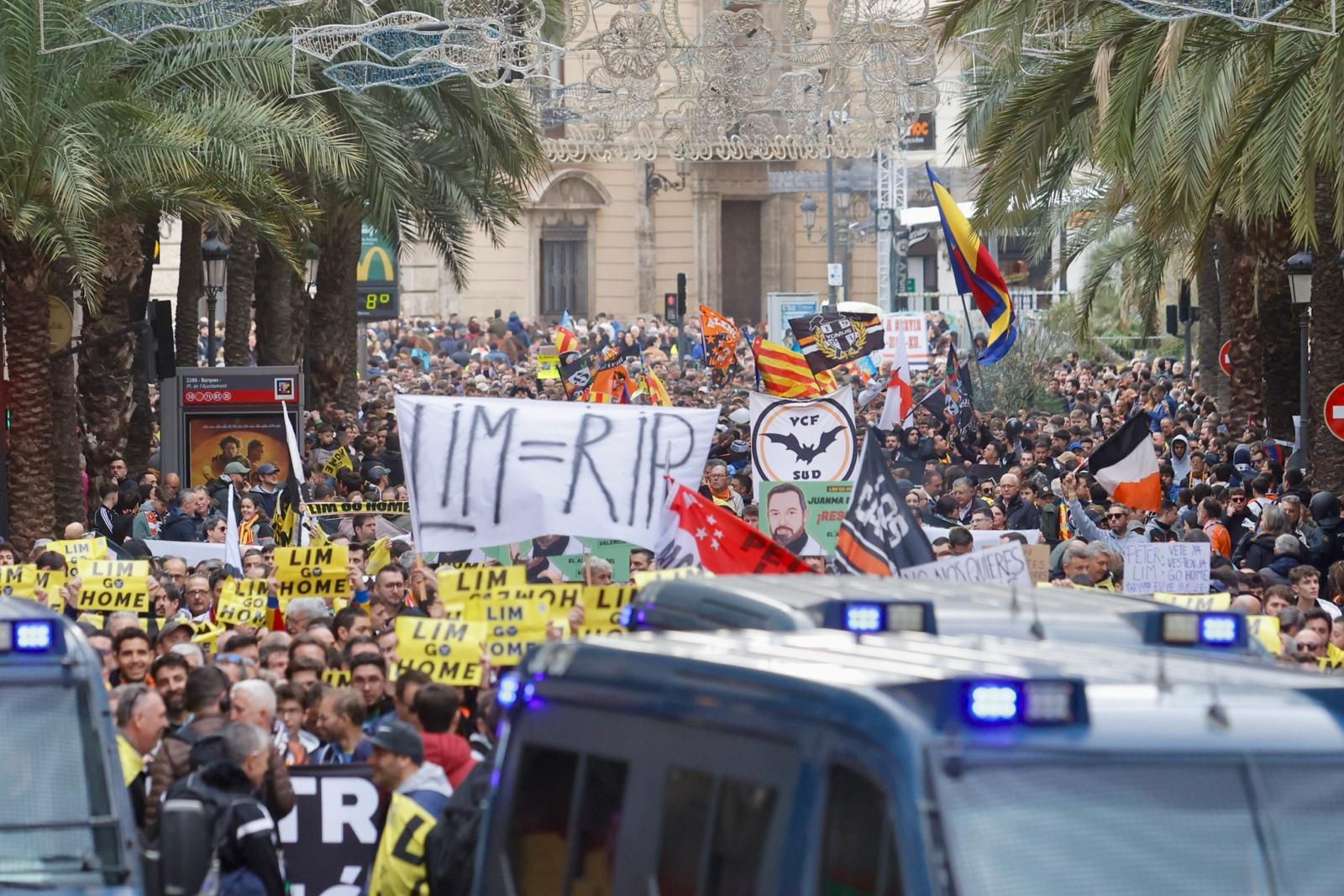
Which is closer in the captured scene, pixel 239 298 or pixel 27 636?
pixel 27 636

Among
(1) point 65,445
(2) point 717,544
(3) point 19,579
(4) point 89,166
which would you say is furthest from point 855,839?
(1) point 65,445

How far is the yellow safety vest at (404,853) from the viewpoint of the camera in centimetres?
636

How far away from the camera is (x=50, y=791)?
18.0ft

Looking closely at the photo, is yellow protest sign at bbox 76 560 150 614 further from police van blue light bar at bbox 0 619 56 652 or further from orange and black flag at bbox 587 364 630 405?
orange and black flag at bbox 587 364 630 405

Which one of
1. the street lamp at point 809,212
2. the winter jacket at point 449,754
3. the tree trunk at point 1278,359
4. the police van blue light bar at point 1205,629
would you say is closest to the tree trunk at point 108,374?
the tree trunk at point 1278,359

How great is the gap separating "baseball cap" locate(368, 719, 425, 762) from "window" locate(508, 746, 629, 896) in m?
1.47

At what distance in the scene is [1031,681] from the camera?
3.98 meters

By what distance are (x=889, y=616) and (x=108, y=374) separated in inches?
754

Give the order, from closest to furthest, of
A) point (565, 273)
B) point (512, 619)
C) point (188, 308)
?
point (512, 619), point (188, 308), point (565, 273)

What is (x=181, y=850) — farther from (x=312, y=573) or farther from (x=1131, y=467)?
(x=1131, y=467)

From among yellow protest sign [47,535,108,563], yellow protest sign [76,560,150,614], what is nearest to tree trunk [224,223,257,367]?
yellow protest sign [47,535,108,563]

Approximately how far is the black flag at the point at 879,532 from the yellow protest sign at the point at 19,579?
4740mm

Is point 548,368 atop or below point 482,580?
atop

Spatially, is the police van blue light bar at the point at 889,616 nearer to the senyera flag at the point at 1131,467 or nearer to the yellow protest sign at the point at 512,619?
the yellow protest sign at the point at 512,619
